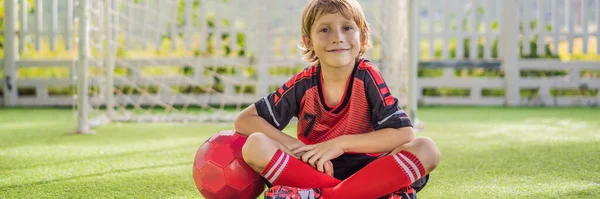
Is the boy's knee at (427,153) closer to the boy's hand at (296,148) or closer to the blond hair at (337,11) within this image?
the boy's hand at (296,148)

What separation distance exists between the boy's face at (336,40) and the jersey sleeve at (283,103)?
0.10 meters

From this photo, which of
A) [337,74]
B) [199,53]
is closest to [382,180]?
[337,74]

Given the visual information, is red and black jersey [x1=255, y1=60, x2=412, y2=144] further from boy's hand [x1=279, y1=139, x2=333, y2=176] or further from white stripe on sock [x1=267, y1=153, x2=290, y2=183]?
white stripe on sock [x1=267, y1=153, x2=290, y2=183]

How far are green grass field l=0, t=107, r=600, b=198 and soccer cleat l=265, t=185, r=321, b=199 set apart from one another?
0.49 meters

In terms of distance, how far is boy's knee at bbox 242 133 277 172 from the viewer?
5.71 feet

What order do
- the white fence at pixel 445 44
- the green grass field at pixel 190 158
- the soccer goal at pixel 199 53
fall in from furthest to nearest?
1. the white fence at pixel 445 44
2. the soccer goal at pixel 199 53
3. the green grass field at pixel 190 158

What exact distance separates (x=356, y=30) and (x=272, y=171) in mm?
472

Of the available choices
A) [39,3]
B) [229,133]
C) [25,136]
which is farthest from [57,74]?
[229,133]

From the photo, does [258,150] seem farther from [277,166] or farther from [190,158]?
[190,158]

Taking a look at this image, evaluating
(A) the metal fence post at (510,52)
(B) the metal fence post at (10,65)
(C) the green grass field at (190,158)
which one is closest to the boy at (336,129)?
(C) the green grass field at (190,158)

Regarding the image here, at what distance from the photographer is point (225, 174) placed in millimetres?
1808

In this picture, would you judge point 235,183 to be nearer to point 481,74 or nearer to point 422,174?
point 422,174

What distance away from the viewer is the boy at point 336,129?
1.72 m

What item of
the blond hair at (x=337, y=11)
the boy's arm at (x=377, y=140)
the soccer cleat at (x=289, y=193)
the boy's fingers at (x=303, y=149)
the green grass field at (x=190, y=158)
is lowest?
the green grass field at (x=190, y=158)
